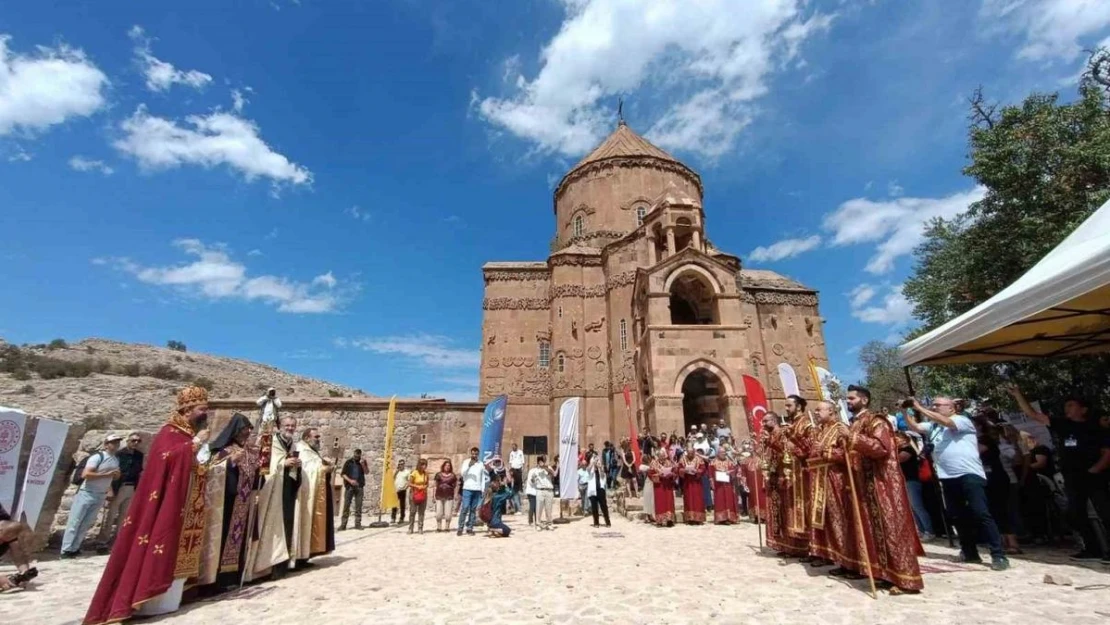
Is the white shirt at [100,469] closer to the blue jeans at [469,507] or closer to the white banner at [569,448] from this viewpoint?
the blue jeans at [469,507]

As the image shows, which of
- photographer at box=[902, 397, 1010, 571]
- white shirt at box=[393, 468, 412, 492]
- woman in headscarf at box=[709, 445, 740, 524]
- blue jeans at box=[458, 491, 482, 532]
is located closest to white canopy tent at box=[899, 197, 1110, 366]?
photographer at box=[902, 397, 1010, 571]

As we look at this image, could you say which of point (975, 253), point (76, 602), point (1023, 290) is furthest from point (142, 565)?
point (975, 253)

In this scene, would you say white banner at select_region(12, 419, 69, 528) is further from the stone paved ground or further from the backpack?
the stone paved ground

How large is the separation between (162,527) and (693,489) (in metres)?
9.47

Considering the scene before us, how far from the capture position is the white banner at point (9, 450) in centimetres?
698

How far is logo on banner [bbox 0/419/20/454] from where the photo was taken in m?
7.02

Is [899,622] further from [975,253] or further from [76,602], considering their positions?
[975,253]

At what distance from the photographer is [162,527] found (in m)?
4.38

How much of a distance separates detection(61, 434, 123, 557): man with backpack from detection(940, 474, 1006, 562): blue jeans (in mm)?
11723

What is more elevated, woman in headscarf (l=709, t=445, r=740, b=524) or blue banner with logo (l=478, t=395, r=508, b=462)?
blue banner with logo (l=478, t=395, r=508, b=462)

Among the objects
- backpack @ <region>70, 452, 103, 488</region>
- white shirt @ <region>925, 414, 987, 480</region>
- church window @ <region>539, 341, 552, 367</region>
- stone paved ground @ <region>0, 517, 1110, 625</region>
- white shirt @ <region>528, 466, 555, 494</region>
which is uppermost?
church window @ <region>539, 341, 552, 367</region>

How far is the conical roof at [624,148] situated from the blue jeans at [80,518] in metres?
24.4

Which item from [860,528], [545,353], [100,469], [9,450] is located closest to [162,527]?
[100,469]

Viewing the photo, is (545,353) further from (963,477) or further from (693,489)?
(963,477)
